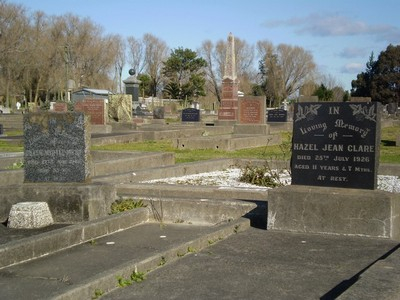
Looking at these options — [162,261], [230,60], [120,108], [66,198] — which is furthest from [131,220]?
[230,60]

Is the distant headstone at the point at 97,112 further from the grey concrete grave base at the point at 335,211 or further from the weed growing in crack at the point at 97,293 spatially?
the weed growing in crack at the point at 97,293

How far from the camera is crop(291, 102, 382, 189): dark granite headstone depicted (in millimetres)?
6922

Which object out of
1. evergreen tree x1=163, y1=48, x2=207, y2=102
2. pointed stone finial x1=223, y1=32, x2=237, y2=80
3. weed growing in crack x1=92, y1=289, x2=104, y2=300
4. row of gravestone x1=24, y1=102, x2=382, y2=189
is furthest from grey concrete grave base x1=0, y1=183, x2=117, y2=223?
evergreen tree x1=163, y1=48, x2=207, y2=102

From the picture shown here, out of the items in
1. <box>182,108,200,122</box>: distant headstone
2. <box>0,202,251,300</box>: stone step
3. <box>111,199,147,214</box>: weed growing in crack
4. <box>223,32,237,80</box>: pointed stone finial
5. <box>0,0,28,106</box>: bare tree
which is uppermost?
<box>0,0,28,106</box>: bare tree

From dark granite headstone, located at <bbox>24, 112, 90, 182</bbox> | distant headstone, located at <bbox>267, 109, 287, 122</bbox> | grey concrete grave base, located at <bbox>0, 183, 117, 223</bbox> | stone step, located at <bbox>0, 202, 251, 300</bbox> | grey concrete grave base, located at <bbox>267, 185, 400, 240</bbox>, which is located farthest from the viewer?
distant headstone, located at <bbox>267, 109, 287, 122</bbox>

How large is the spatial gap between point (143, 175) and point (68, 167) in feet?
11.0

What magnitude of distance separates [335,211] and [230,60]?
29511 mm

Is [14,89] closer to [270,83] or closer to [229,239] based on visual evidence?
[270,83]

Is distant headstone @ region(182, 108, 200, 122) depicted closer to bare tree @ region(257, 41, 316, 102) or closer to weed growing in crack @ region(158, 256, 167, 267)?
weed growing in crack @ region(158, 256, 167, 267)

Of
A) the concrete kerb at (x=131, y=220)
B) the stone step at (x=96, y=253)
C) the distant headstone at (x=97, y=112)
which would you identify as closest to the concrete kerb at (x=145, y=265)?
the stone step at (x=96, y=253)

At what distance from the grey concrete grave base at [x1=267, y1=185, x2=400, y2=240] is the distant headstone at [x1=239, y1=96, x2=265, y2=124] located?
2157 centimetres

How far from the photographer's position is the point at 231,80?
36.5 m

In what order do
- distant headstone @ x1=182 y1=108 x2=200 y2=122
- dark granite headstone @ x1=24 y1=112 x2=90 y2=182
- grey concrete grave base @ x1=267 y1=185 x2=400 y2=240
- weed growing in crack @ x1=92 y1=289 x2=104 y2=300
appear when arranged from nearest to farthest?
weed growing in crack @ x1=92 y1=289 x2=104 y2=300, grey concrete grave base @ x1=267 y1=185 x2=400 y2=240, dark granite headstone @ x1=24 y1=112 x2=90 y2=182, distant headstone @ x1=182 y1=108 x2=200 y2=122

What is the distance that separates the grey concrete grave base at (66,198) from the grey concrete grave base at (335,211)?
2392 millimetres
